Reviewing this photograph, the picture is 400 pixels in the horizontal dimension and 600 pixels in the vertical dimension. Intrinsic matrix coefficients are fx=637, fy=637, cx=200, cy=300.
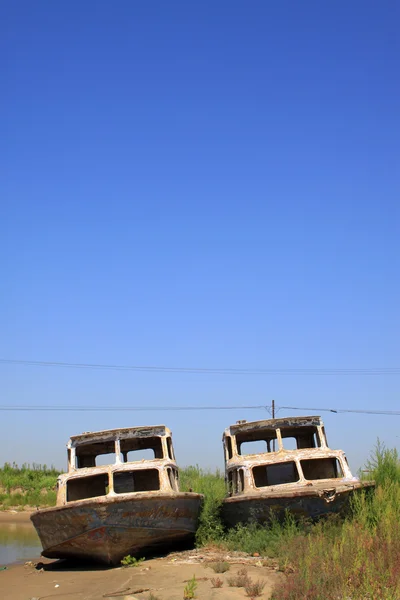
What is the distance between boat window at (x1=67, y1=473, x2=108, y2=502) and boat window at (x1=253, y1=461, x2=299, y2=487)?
13.6 feet

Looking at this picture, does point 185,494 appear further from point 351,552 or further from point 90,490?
point 351,552

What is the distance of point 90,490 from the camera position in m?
16.4

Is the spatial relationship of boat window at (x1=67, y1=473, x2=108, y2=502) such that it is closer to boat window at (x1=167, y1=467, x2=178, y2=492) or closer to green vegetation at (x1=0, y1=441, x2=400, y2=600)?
boat window at (x1=167, y1=467, x2=178, y2=492)

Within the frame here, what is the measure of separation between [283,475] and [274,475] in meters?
0.25

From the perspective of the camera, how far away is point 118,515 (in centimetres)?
1271

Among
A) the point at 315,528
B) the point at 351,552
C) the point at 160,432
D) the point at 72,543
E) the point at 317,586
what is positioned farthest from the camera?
the point at 160,432

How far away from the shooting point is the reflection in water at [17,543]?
17328 mm

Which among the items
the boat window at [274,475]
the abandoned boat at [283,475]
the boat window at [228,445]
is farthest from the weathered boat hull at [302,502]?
the boat window at [274,475]

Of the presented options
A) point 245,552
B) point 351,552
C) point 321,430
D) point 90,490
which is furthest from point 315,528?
point 90,490

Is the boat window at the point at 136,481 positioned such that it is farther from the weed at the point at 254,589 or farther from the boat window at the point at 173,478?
the weed at the point at 254,589

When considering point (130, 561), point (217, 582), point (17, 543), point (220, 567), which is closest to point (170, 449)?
point (130, 561)

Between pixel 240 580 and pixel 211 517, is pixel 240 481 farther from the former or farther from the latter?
pixel 240 580

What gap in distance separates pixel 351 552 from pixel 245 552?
11.7ft

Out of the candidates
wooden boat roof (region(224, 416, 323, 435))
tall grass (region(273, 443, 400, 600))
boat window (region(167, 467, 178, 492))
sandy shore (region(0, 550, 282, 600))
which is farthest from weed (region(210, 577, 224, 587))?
wooden boat roof (region(224, 416, 323, 435))
